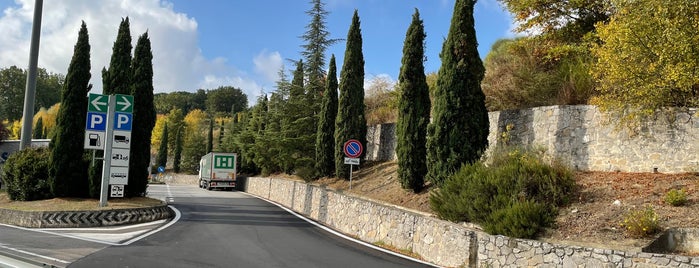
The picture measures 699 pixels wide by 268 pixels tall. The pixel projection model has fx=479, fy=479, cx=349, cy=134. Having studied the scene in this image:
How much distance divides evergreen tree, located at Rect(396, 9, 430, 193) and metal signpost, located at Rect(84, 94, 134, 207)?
32.4 feet

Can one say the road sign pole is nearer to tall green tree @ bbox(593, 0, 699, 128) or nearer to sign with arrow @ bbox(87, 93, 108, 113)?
sign with arrow @ bbox(87, 93, 108, 113)

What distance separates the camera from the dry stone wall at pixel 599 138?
456 inches

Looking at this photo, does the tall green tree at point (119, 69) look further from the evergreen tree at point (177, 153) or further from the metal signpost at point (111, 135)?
the evergreen tree at point (177, 153)

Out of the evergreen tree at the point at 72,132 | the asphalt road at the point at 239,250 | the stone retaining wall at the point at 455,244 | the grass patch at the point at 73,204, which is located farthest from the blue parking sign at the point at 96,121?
the stone retaining wall at the point at 455,244

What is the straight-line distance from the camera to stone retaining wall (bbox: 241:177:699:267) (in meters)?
7.40

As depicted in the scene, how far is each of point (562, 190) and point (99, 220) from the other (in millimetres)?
13390

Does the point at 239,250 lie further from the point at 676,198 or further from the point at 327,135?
A: the point at 327,135

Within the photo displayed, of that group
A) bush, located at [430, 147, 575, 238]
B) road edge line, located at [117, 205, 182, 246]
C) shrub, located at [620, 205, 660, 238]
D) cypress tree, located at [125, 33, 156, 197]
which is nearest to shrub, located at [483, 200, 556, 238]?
bush, located at [430, 147, 575, 238]

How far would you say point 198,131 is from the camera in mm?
84312

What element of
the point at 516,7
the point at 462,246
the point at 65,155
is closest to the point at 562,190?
the point at 462,246

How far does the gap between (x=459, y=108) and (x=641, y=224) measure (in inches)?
294

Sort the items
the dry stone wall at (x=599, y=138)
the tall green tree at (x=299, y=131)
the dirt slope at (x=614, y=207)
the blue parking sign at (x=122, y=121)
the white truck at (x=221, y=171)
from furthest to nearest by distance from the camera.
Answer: the white truck at (x=221, y=171)
the tall green tree at (x=299, y=131)
the blue parking sign at (x=122, y=121)
the dry stone wall at (x=599, y=138)
the dirt slope at (x=614, y=207)

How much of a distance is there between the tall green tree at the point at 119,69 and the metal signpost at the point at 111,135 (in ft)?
8.10

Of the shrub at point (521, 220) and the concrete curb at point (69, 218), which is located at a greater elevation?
the shrub at point (521, 220)
